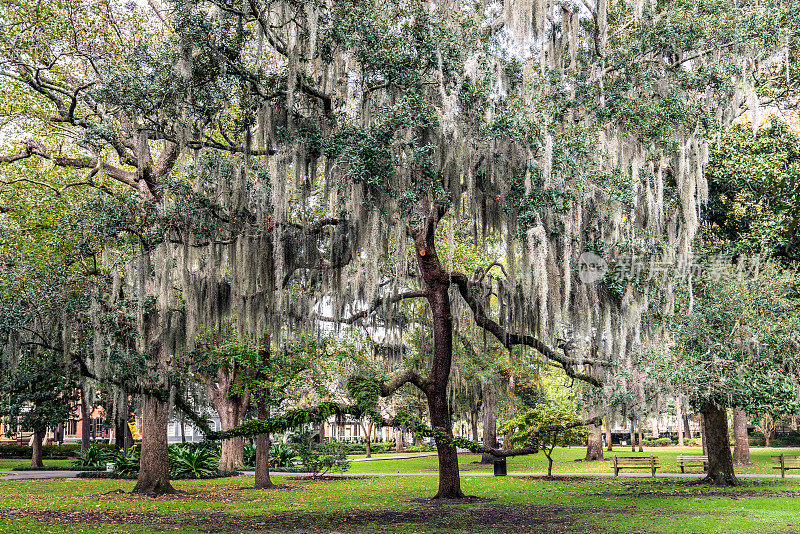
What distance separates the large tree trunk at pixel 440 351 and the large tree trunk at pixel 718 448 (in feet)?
22.8

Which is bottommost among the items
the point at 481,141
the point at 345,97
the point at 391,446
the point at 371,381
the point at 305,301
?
the point at 391,446

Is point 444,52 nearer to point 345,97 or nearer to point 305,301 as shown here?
point 345,97

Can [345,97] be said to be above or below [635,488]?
above

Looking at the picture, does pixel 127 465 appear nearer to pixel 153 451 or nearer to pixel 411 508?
pixel 153 451

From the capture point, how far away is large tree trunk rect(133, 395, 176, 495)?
1625 centimetres

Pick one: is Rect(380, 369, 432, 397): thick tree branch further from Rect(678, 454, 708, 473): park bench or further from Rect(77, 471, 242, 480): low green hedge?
Rect(77, 471, 242, 480): low green hedge

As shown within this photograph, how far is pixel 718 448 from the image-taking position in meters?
16.7

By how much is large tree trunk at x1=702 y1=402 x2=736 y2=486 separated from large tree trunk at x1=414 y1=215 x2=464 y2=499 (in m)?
6.96

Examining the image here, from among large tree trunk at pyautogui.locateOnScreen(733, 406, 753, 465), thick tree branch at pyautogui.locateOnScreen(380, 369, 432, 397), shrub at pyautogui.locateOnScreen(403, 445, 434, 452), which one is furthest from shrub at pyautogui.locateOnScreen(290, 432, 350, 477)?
shrub at pyautogui.locateOnScreen(403, 445, 434, 452)

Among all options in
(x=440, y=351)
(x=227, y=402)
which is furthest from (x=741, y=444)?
(x=227, y=402)

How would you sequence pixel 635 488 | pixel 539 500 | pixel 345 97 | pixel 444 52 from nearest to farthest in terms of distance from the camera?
pixel 444 52
pixel 345 97
pixel 539 500
pixel 635 488

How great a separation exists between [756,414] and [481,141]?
24.9ft

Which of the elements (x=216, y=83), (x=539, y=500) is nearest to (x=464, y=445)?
(x=539, y=500)

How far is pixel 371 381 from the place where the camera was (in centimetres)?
1220
